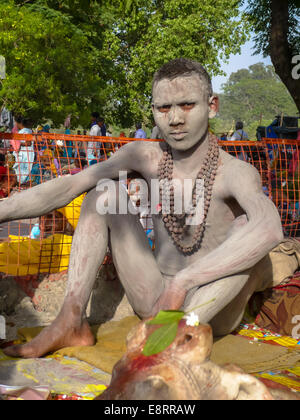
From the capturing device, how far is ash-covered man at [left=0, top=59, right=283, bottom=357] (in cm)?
267

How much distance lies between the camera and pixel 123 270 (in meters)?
2.84

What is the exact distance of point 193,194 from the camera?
2830 millimetres

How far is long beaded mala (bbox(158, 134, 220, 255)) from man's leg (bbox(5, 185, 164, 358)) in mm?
186

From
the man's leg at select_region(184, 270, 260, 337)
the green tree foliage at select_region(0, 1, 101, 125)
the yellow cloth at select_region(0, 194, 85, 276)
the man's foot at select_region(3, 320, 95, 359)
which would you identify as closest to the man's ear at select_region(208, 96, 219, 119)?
the man's leg at select_region(184, 270, 260, 337)

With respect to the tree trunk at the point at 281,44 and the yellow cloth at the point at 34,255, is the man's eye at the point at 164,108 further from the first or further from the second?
the tree trunk at the point at 281,44

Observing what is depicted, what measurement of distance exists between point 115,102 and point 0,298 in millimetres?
26211

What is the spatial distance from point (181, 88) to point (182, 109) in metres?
0.11

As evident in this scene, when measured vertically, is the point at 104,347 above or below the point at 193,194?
below

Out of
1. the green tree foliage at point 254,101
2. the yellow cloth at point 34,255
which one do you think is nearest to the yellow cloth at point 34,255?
the yellow cloth at point 34,255

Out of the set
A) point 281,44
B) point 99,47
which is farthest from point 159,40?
point 281,44

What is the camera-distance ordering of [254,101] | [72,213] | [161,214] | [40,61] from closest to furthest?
1. [161,214]
2. [72,213]
3. [40,61]
4. [254,101]

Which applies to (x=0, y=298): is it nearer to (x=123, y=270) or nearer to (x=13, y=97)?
(x=123, y=270)

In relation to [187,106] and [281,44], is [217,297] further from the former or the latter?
[281,44]

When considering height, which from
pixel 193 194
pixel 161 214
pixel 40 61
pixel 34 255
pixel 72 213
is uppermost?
pixel 40 61
